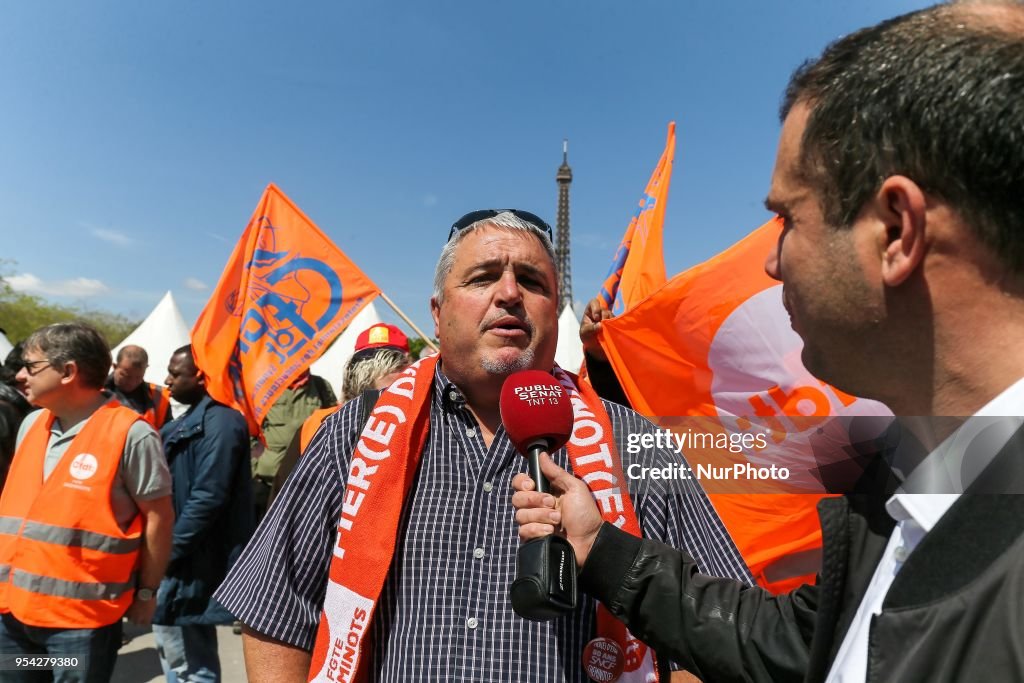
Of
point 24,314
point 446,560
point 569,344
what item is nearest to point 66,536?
point 446,560

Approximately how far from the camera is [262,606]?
1.82m

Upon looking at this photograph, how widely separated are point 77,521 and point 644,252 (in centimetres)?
369

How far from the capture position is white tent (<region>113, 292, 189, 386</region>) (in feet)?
43.0

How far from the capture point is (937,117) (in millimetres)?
859

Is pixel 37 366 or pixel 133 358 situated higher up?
pixel 133 358

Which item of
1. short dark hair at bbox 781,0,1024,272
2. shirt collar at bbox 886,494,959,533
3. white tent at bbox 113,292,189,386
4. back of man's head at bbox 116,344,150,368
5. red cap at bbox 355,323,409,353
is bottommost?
shirt collar at bbox 886,494,959,533

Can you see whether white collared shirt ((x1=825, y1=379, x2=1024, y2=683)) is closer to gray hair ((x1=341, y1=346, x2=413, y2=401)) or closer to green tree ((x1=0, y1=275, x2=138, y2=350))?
gray hair ((x1=341, y1=346, x2=413, y2=401))

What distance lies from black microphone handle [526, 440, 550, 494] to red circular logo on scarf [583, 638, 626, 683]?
424 millimetres

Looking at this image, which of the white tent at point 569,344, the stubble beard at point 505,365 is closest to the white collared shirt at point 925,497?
the stubble beard at point 505,365

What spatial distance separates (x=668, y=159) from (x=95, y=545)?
171 inches

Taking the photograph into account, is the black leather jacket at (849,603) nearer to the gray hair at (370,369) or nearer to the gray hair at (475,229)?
the gray hair at (475,229)

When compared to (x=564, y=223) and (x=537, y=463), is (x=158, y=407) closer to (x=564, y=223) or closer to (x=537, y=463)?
(x=537, y=463)

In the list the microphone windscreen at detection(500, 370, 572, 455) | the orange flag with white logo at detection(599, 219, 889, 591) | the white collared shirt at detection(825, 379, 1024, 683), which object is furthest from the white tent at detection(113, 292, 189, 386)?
the white collared shirt at detection(825, 379, 1024, 683)

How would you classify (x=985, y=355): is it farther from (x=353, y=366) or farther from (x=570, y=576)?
(x=353, y=366)
